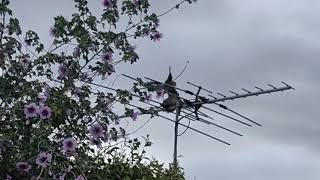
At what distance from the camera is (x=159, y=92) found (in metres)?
5.27

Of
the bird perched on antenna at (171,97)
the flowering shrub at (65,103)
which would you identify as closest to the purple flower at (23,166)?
the flowering shrub at (65,103)

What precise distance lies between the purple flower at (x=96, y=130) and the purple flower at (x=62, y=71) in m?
0.45

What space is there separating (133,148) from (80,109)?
910 millimetres

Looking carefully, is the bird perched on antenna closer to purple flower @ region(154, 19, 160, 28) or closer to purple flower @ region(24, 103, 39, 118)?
purple flower @ region(154, 19, 160, 28)

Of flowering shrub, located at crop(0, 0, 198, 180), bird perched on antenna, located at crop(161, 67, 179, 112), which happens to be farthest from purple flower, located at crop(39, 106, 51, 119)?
bird perched on antenna, located at crop(161, 67, 179, 112)

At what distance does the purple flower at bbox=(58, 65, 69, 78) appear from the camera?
4.82 m

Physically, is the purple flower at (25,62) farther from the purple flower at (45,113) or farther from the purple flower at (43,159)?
the purple flower at (43,159)

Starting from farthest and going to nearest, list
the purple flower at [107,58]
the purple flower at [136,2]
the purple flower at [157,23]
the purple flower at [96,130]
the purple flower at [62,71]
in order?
the purple flower at [157,23], the purple flower at [136,2], the purple flower at [107,58], the purple flower at [62,71], the purple flower at [96,130]

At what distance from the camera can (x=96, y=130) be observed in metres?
4.71

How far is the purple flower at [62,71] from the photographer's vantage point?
4.82 m

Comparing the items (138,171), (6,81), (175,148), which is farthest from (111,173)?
(175,148)

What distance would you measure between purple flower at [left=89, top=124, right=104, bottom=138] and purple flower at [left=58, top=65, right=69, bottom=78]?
0.45 m

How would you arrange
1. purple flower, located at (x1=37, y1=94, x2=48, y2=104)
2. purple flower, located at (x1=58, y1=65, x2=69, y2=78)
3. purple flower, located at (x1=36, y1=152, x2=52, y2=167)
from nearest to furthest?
purple flower, located at (x1=36, y1=152, x2=52, y2=167) < purple flower, located at (x1=37, y1=94, x2=48, y2=104) < purple flower, located at (x1=58, y1=65, x2=69, y2=78)

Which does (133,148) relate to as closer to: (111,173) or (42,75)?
(111,173)
